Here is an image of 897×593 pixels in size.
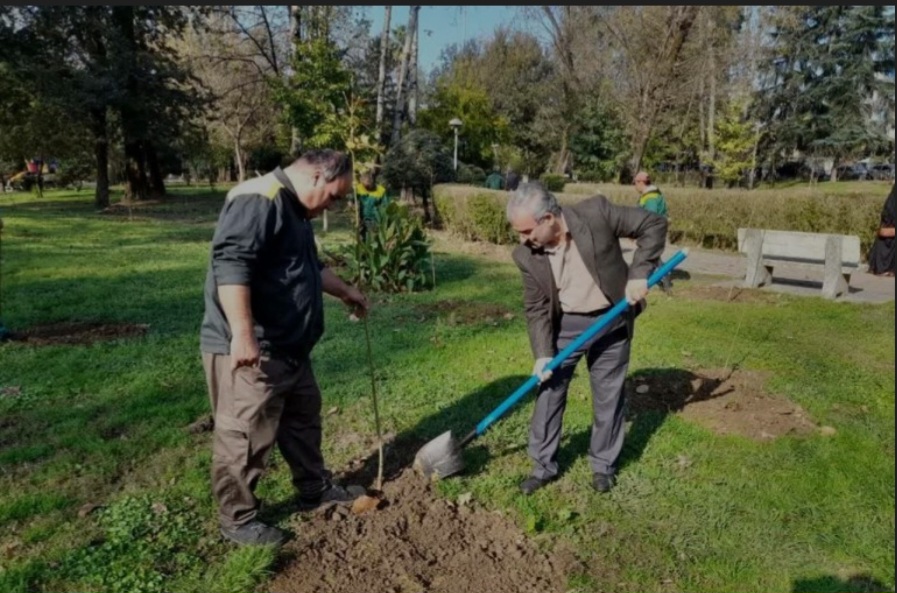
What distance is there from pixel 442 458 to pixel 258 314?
4.43 feet

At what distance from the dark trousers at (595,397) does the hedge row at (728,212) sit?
898cm

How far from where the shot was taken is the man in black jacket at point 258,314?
2.40m

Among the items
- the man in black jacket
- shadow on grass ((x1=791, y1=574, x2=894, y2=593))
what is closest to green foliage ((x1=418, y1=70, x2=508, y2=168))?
the man in black jacket

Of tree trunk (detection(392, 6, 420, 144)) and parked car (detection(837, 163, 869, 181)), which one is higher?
tree trunk (detection(392, 6, 420, 144))

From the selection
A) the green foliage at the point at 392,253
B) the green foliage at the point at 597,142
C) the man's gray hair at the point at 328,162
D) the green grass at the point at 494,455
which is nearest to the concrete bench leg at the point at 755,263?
the green grass at the point at 494,455

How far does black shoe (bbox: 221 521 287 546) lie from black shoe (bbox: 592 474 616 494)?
1649mm

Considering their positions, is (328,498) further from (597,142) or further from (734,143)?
(597,142)

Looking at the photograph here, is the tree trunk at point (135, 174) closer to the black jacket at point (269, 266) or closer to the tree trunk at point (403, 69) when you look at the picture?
the tree trunk at point (403, 69)

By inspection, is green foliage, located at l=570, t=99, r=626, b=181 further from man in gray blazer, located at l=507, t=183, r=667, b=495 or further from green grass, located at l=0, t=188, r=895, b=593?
man in gray blazer, located at l=507, t=183, r=667, b=495

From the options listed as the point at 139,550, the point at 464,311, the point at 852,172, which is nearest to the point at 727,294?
the point at 464,311

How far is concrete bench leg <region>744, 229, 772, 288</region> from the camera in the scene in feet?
26.7

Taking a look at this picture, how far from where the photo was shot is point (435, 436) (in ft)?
12.9

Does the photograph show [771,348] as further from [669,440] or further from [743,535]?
[743,535]

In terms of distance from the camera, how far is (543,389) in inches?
128
